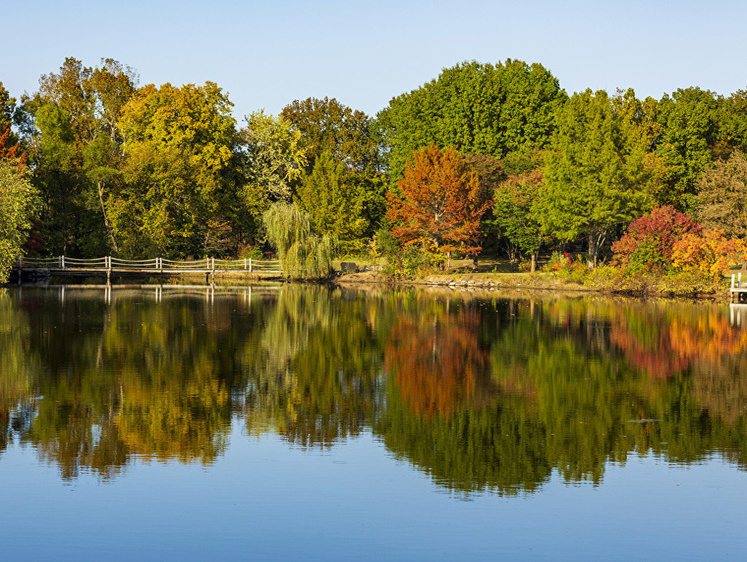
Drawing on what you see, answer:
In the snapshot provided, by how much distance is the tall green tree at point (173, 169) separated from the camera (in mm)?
62938

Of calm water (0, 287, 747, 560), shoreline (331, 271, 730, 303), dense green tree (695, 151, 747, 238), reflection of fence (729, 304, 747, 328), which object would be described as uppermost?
dense green tree (695, 151, 747, 238)

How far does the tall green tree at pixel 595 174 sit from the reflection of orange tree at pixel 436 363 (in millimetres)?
23706

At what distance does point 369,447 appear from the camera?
42.4 ft

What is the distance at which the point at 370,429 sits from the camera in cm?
1411

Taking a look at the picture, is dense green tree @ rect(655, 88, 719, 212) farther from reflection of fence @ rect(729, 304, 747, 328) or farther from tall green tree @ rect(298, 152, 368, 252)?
tall green tree @ rect(298, 152, 368, 252)

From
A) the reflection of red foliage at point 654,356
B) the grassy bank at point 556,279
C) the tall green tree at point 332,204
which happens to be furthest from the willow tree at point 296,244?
the reflection of red foliage at point 654,356

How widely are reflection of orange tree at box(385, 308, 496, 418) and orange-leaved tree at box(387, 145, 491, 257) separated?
28485 millimetres

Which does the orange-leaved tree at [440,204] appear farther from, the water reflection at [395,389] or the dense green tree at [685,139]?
the water reflection at [395,389]

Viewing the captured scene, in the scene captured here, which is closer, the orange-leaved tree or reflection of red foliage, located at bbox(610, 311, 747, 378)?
reflection of red foliage, located at bbox(610, 311, 747, 378)

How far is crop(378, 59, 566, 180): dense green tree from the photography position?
224 ft

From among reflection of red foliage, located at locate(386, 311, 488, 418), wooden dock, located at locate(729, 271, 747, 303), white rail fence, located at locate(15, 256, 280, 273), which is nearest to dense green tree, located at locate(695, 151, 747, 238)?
wooden dock, located at locate(729, 271, 747, 303)

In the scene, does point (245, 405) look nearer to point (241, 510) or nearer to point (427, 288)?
point (241, 510)

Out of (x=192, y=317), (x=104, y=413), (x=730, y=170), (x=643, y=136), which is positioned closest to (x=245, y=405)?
(x=104, y=413)

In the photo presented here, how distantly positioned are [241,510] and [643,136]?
54007 mm
